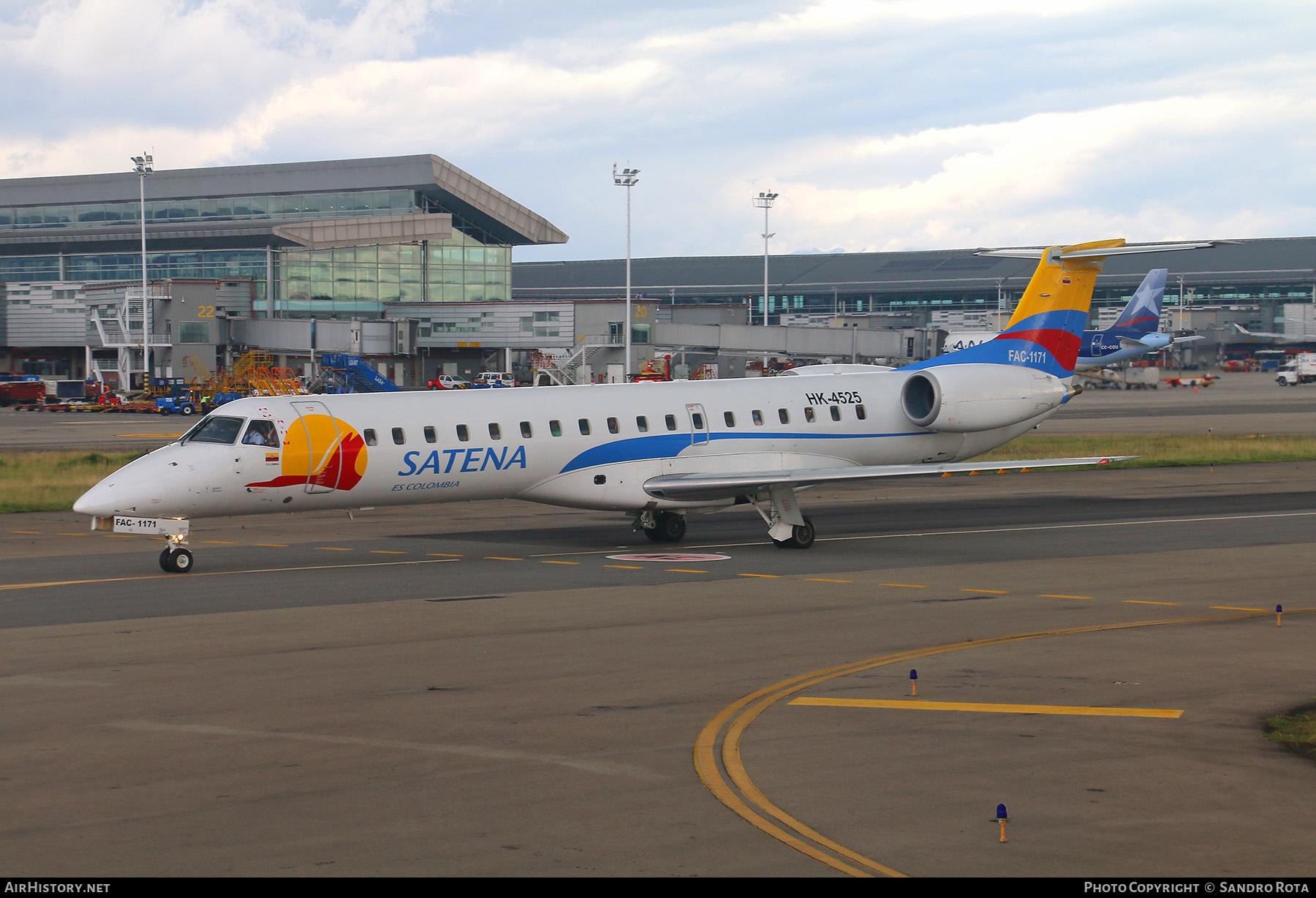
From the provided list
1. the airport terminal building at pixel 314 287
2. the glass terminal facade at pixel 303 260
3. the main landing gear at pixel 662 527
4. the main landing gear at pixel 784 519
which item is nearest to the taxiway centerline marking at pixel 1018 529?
the main landing gear at pixel 662 527

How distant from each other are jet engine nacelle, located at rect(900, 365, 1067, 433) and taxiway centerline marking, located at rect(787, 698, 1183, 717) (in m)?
16.5

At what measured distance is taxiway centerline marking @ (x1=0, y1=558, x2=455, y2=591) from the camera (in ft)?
73.2

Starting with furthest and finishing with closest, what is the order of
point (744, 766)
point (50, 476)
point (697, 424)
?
1. point (50, 476)
2. point (697, 424)
3. point (744, 766)

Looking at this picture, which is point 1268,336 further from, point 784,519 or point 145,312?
point 784,519

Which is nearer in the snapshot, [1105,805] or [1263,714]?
[1105,805]

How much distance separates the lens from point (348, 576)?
23.1 metres

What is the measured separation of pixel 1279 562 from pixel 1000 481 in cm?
1804

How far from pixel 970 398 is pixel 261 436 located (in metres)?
16.3

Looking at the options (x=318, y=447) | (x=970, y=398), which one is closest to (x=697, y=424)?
(x=970, y=398)

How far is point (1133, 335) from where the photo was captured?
9106 cm

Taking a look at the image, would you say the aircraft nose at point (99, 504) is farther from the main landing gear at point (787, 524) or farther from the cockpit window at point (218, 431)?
the main landing gear at point (787, 524)

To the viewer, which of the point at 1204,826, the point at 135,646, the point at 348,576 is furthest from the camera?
the point at 348,576
